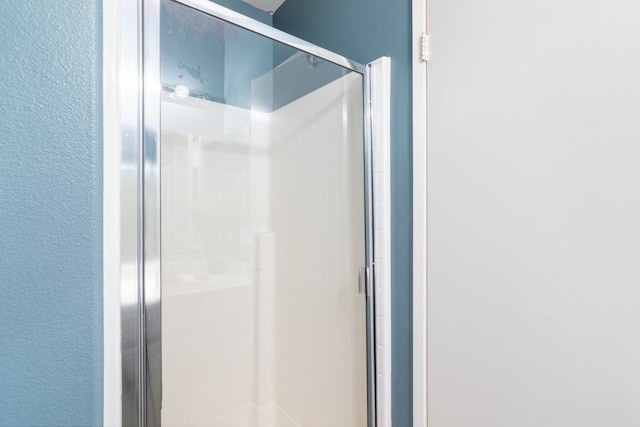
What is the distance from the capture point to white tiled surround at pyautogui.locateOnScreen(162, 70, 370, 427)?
4.28 feet

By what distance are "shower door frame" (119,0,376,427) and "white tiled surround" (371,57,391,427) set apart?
0.67 metres

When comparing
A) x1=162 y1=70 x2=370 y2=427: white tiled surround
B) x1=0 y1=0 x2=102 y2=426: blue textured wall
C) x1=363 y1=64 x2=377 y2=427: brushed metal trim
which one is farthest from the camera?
x1=162 y1=70 x2=370 y2=427: white tiled surround

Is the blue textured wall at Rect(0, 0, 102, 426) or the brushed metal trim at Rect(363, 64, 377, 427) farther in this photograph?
the brushed metal trim at Rect(363, 64, 377, 427)

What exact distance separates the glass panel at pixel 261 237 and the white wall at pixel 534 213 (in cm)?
36

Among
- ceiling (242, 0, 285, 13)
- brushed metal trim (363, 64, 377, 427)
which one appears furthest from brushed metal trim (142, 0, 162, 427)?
ceiling (242, 0, 285, 13)

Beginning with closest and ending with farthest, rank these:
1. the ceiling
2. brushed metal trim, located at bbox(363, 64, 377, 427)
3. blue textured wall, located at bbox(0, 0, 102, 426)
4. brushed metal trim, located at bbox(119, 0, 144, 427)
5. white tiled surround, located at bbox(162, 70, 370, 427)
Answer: blue textured wall, located at bbox(0, 0, 102, 426) → brushed metal trim, located at bbox(119, 0, 144, 427) → brushed metal trim, located at bbox(363, 64, 377, 427) → white tiled surround, located at bbox(162, 70, 370, 427) → the ceiling

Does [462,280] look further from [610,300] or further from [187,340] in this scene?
[187,340]

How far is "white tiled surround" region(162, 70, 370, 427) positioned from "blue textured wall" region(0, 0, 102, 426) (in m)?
0.46

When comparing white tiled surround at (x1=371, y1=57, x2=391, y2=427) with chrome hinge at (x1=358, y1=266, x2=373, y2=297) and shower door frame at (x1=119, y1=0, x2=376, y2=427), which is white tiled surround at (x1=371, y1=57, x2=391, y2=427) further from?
shower door frame at (x1=119, y1=0, x2=376, y2=427)

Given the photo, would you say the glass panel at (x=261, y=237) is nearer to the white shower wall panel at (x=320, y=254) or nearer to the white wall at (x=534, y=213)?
the white shower wall panel at (x=320, y=254)

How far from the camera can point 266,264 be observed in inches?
67.7

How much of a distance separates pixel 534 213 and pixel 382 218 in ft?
1.57

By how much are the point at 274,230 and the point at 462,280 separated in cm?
102

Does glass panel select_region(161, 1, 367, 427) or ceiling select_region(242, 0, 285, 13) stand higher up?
ceiling select_region(242, 0, 285, 13)
